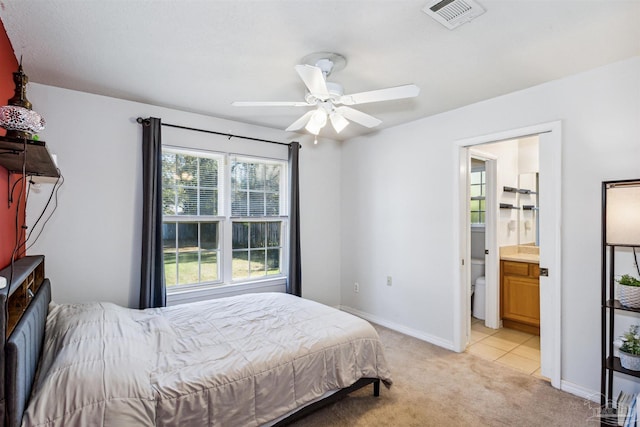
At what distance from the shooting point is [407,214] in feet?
12.7

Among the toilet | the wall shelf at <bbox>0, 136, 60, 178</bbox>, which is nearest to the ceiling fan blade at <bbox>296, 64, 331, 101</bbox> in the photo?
the wall shelf at <bbox>0, 136, 60, 178</bbox>

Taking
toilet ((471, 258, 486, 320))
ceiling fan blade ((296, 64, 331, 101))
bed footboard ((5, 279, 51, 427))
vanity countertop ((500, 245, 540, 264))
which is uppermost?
ceiling fan blade ((296, 64, 331, 101))

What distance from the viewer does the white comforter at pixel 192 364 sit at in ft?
4.63

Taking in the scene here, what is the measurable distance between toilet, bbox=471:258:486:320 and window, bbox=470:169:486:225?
26.8 inches

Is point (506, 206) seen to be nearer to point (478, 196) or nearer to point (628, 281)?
point (478, 196)

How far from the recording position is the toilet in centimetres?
432

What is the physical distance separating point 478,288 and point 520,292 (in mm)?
526

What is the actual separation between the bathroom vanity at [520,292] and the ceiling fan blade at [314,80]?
332cm

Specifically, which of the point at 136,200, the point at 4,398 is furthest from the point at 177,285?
the point at 4,398

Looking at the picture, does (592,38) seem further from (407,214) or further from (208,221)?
(208,221)

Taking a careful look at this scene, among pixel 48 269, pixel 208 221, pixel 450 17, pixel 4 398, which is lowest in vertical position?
pixel 4 398

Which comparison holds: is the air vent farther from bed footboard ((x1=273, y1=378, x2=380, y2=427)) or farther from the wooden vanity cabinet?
the wooden vanity cabinet

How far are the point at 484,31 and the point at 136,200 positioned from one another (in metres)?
3.19

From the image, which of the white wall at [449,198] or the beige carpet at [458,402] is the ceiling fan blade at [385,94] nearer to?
the white wall at [449,198]
